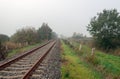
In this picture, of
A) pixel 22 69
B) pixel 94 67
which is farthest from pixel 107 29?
pixel 22 69

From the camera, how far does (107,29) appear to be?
123 feet

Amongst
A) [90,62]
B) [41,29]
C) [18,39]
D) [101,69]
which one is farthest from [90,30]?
[41,29]

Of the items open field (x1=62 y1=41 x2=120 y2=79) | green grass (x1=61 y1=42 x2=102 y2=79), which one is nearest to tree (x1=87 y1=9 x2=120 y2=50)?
open field (x1=62 y1=41 x2=120 y2=79)

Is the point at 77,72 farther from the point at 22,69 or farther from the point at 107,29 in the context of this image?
the point at 107,29

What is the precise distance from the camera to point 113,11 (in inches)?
1499

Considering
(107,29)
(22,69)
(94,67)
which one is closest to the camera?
(22,69)

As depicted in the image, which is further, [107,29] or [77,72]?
[107,29]

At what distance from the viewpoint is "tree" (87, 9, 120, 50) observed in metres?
37.0

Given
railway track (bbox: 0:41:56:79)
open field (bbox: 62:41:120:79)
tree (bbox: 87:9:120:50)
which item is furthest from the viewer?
tree (bbox: 87:9:120:50)

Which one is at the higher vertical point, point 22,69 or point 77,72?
point 22,69

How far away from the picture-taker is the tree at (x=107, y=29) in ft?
121

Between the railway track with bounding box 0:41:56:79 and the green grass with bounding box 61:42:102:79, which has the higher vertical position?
the railway track with bounding box 0:41:56:79

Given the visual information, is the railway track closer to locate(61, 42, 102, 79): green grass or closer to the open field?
locate(61, 42, 102, 79): green grass

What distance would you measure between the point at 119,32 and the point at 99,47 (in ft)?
17.3
